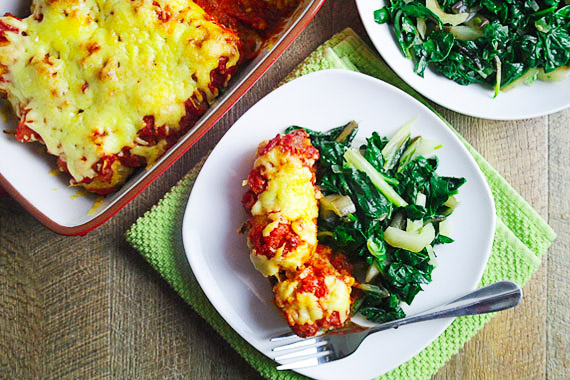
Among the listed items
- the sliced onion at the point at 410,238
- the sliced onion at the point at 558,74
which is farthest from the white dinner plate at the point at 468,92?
the sliced onion at the point at 410,238

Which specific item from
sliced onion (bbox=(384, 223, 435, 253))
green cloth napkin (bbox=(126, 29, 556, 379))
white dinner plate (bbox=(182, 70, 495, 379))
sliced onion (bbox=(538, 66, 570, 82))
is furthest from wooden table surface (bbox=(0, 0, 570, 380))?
sliced onion (bbox=(538, 66, 570, 82))

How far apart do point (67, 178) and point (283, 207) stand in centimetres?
87

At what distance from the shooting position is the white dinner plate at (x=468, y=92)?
2.59m

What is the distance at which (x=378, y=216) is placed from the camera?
243 centimetres

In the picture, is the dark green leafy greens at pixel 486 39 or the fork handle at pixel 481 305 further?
the dark green leafy greens at pixel 486 39

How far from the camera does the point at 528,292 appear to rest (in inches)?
112

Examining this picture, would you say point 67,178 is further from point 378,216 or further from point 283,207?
point 378,216

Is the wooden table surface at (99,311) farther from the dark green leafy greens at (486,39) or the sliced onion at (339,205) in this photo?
the dark green leafy greens at (486,39)

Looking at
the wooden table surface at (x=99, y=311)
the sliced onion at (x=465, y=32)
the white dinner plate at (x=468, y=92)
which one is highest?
the sliced onion at (x=465, y=32)

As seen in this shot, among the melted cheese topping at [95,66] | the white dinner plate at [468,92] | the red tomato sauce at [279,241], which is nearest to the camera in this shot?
the melted cheese topping at [95,66]

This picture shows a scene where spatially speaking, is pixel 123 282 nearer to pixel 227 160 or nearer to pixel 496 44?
pixel 227 160

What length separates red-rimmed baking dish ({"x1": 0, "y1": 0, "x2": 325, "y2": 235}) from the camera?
206 centimetres

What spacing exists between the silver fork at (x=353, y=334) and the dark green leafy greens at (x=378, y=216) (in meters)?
0.10

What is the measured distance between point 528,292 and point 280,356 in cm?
137
